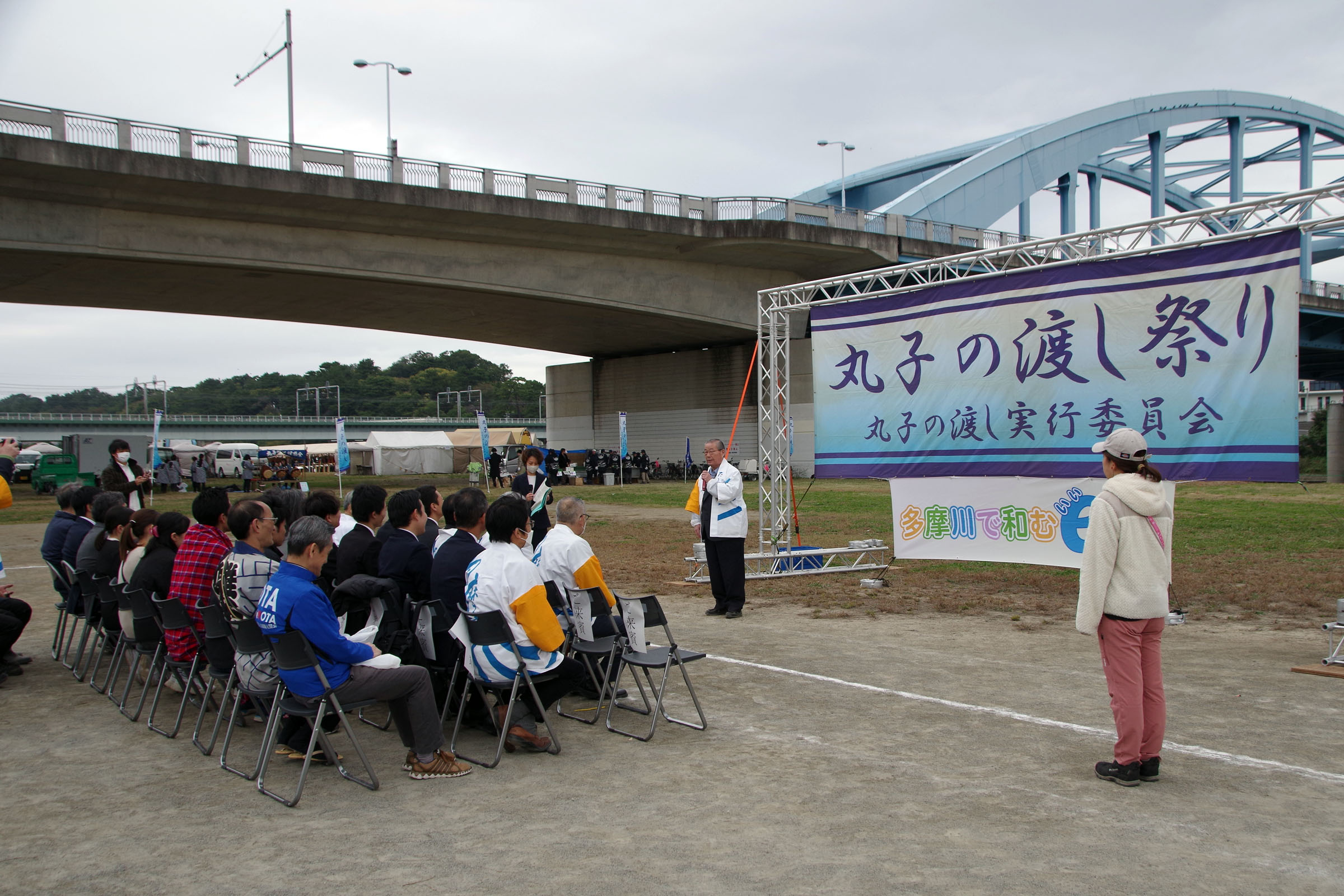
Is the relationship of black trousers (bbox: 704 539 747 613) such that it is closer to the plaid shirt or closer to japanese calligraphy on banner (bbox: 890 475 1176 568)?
japanese calligraphy on banner (bbox: 890 475 1176 568)

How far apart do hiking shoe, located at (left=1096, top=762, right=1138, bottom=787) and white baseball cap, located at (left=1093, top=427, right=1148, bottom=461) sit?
1403 mm

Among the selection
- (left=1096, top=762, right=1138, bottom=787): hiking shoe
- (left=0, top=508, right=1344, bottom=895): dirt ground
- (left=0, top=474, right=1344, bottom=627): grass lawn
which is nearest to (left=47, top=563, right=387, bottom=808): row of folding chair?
(left=0, top=508, right=1344, bottom=895): dirt ground

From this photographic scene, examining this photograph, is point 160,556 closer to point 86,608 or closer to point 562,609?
point 86,608

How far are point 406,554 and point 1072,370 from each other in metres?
6.61

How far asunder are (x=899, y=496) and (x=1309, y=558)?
5923 mm

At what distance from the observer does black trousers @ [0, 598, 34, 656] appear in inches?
253

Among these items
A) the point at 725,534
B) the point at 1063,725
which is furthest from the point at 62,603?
the point at 1063,725

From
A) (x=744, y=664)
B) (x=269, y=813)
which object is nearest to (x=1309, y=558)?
(x=744, y=664)

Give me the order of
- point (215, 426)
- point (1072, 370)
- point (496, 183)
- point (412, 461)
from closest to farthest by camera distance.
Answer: point (1072, 370), point (496, 183), point (412, 461), point (215, 426)

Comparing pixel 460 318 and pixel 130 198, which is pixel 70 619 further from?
pixel 460 318

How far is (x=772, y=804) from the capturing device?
3912 millimetres

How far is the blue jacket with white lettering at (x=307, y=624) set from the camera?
404cm

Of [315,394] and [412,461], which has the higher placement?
[315,394]

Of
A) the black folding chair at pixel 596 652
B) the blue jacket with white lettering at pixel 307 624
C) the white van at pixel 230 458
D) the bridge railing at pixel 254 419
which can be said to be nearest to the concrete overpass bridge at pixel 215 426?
the bridge railing at pixel 254 419
